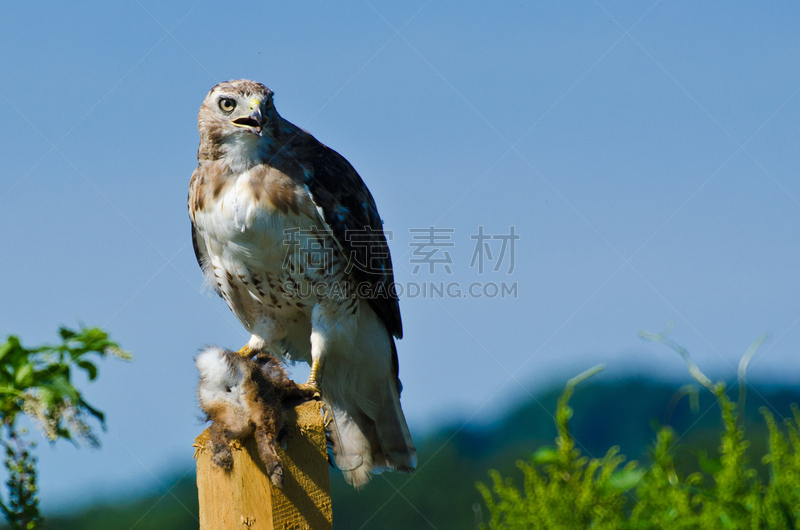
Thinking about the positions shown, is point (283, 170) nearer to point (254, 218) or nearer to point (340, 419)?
point (254, 218)

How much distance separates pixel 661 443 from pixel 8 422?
167 cm

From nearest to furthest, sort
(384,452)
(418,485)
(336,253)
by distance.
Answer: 1. (336,253)
2. (384,452)
3. (418,485)

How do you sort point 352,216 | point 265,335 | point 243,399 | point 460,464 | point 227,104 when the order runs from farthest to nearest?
point 460,464
point 265,335
point 352,216
point 227,104
point 243,399

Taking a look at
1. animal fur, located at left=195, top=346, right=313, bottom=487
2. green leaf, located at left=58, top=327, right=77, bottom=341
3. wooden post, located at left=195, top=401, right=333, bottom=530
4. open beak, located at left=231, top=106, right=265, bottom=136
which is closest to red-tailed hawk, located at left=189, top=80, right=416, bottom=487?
open beak, located at left=231, top=106, right=265, bottom=136

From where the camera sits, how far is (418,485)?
270 inches

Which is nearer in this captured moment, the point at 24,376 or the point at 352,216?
the point at 24,376

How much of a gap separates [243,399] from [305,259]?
1.09 metres

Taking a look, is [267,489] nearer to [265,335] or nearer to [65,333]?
[65,333]

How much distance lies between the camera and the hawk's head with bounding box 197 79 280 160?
Result: 3294 millimetres

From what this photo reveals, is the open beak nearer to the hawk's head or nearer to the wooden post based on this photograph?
the hawk's head

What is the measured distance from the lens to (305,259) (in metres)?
3.39

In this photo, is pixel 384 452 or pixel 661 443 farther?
pixel 384 452

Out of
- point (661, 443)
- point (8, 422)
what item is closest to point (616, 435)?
point (661, 443)

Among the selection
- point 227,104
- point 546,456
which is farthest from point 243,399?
point 227,104
